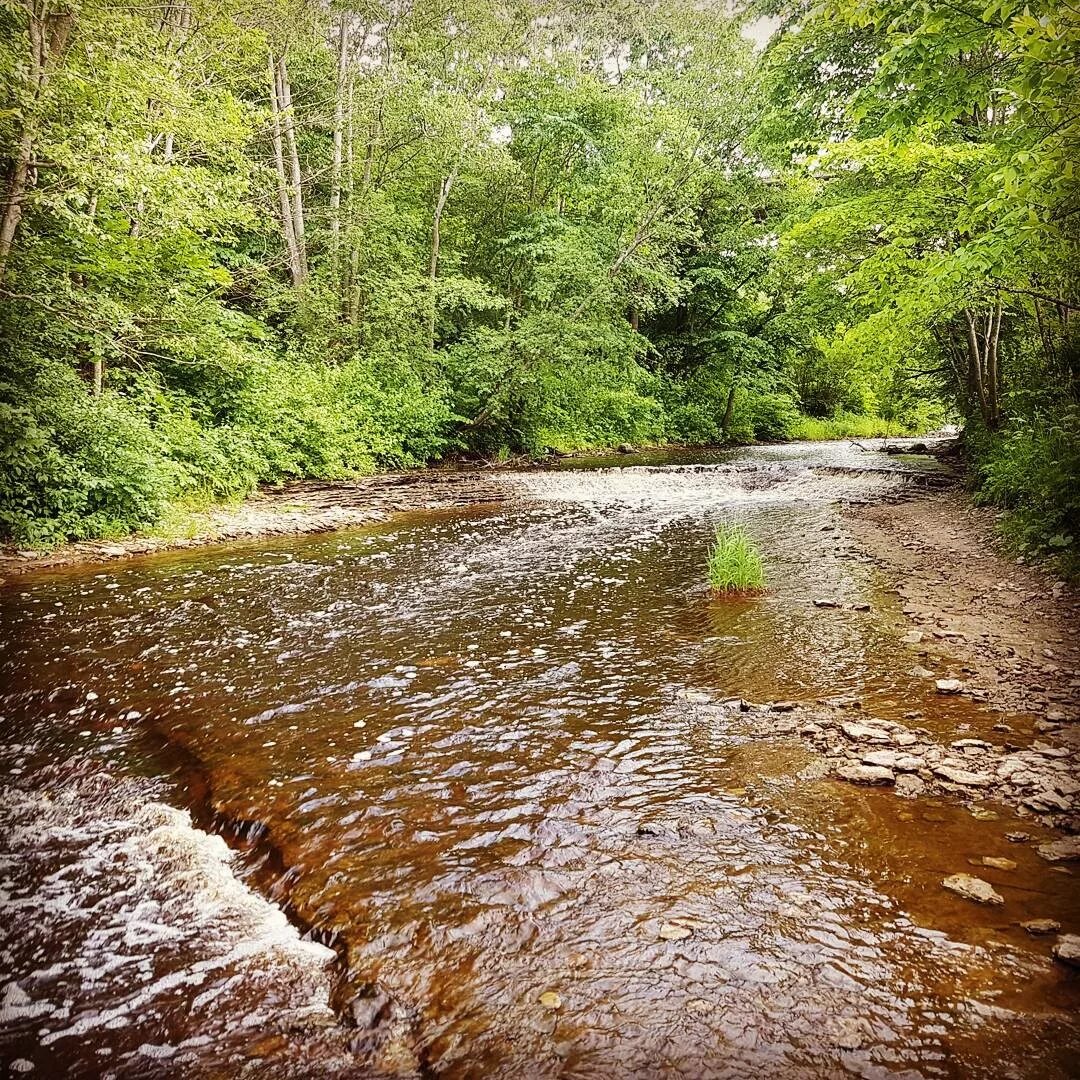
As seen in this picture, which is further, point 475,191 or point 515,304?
point 515,304

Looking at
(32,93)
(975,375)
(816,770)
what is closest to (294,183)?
(32,93)

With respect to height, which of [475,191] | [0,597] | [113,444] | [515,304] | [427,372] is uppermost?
[475,191]

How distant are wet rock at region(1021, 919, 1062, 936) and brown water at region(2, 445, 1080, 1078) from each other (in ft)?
0.16

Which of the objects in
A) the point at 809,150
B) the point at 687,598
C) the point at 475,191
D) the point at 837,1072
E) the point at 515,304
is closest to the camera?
the point at 837,1072

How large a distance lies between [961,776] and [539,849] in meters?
2.51

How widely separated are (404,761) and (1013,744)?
393cm

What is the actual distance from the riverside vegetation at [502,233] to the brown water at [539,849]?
415 centimetres

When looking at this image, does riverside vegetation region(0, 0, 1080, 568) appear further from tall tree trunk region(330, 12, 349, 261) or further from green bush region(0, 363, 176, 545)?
tall tree trunk region(330, 12, 349, 261)

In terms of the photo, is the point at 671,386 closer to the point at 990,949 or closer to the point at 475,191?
the point at 475,191

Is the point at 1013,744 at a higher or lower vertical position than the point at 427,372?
lower

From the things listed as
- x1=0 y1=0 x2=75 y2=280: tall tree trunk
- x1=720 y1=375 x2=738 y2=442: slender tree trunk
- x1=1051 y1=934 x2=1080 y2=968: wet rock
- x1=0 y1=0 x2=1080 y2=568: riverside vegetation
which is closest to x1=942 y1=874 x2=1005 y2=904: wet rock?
x1=1051 y1=934 x2=1080 y2=968: wet rock

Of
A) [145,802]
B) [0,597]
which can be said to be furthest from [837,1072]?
[0,597]

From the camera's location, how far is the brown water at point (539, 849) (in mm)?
2248

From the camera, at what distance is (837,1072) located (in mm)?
2072
